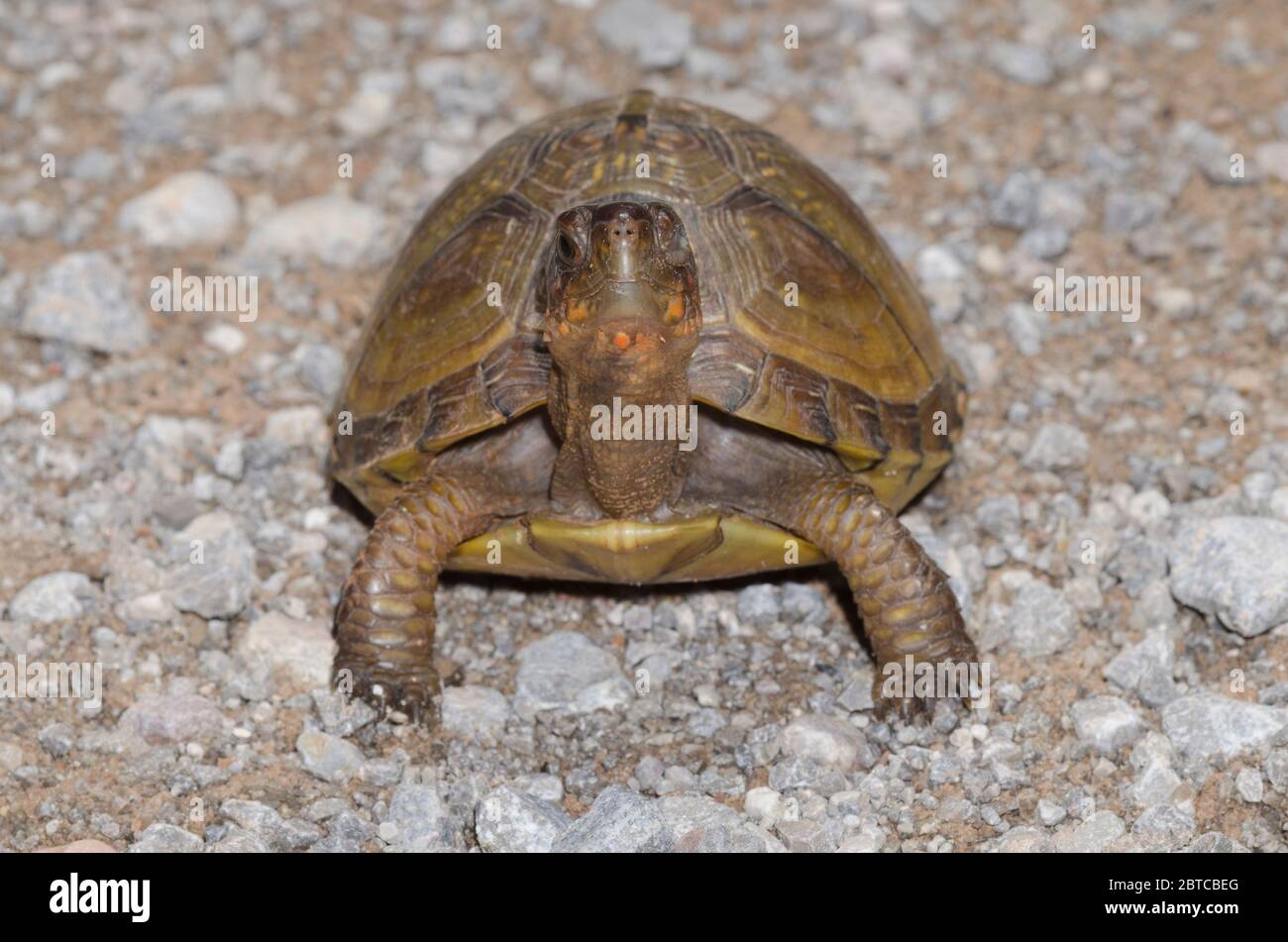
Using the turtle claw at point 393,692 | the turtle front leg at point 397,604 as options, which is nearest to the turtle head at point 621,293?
the turtle front leg at point 397,604

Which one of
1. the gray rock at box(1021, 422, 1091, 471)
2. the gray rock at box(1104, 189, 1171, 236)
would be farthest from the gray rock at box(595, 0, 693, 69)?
the gray rock at box(1021, 422, 1091, 471)

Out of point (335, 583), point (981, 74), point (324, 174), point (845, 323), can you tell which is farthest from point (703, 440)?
point (981, 74)

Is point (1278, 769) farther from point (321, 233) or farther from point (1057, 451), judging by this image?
point (321, 233)

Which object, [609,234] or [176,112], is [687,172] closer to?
[609,234]

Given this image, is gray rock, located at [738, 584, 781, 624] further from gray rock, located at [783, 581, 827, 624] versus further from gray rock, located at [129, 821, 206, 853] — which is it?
gray rock, located at [129, 821, 206, 853]

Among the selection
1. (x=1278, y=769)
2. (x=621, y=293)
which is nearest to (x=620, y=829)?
(x=621, y=293)

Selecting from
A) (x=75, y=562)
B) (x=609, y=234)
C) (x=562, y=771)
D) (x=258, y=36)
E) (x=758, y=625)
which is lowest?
(x=562, y=771)

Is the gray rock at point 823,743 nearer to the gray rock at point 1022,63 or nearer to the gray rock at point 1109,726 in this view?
the gray rock at point 1109,726
